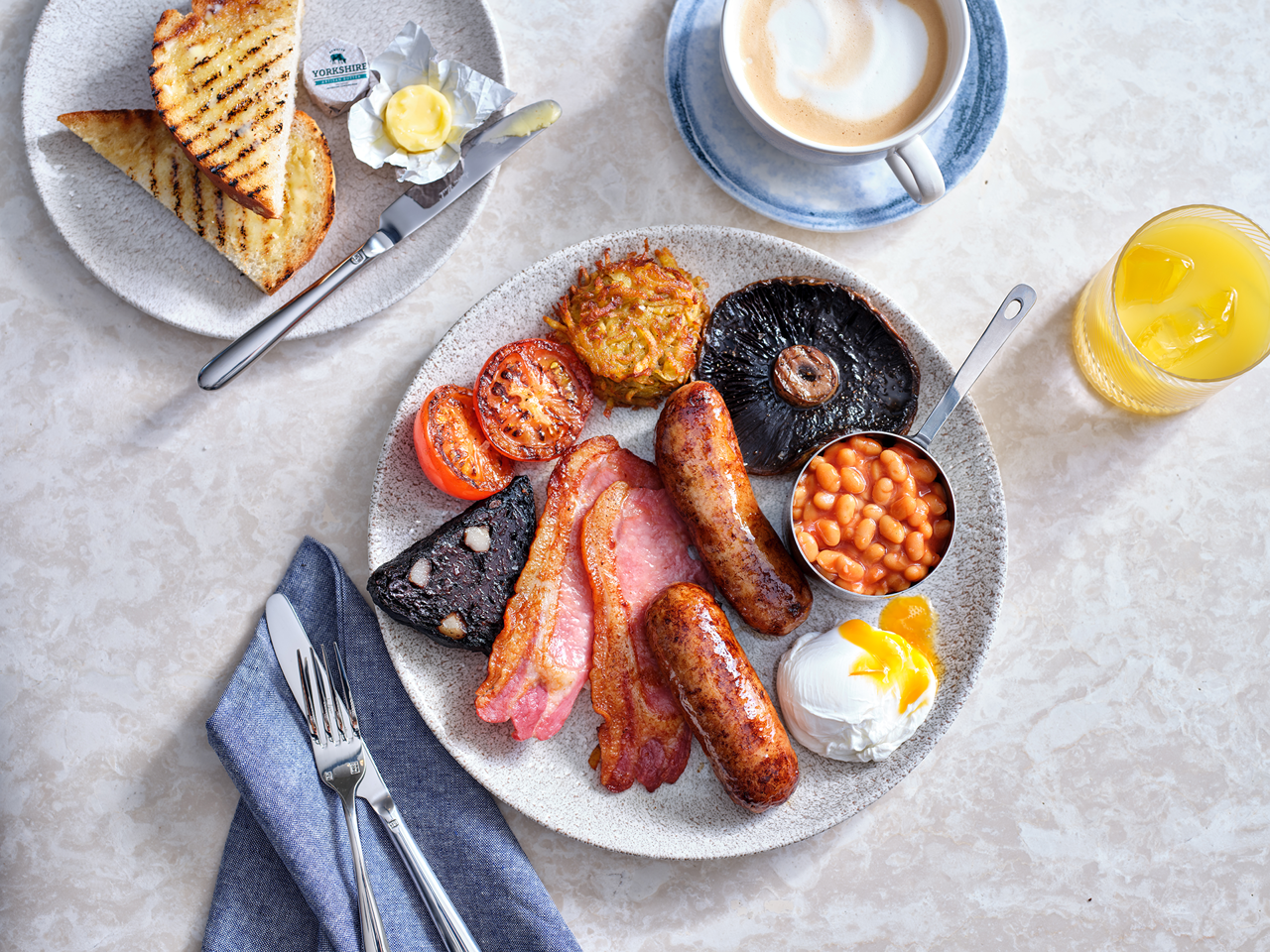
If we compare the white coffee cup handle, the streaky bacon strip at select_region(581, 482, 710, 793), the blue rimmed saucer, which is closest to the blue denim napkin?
the streaky bacon strip at select_region(581, 482, 710, 793)

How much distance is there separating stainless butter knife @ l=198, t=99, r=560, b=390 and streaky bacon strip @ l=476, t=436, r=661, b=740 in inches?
30.1

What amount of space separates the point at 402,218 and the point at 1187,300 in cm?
212

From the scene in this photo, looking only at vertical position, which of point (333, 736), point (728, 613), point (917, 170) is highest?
point (917, 170)

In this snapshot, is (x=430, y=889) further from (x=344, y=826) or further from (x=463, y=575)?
(x=463, y=575)

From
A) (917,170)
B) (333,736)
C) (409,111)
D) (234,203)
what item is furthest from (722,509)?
(234,203)

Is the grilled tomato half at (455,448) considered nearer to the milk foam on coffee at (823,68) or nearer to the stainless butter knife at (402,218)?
the stainless butter knife at (402,218)

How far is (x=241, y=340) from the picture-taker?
7.22 feet

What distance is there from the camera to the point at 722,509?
202 cm

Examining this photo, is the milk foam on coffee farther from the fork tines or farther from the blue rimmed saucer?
the fork tines

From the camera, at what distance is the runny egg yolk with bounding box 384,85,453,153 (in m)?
2.21

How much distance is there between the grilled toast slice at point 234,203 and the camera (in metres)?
2.25

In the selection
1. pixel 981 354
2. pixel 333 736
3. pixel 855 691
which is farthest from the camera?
pixel 333 736

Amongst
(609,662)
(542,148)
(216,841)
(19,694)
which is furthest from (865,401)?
(19,694)

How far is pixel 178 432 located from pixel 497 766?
4.38 feet
